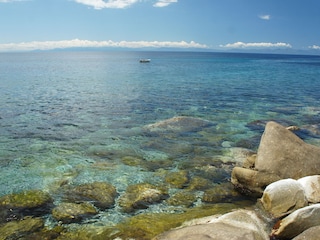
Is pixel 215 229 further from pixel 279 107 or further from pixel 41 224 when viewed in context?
pixel 279 107

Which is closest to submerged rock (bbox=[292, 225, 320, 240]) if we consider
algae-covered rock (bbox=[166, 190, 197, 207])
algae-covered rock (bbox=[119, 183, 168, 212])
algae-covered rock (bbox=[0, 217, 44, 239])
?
algae-covered rock (bbox=[166, 190, 197, 207])

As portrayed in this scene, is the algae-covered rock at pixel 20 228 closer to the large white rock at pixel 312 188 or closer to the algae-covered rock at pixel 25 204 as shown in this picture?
the algae-covered rock at pixel 25 204

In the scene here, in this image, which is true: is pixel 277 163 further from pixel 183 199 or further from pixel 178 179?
pixel 178 179

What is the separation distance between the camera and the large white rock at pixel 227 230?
825 cm

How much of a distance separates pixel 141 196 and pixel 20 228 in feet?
15.8

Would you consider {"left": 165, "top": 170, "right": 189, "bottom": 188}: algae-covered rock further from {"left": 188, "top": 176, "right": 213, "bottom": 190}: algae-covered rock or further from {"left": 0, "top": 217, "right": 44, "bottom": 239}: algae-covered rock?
{"left": 0, "top": 217, "right": 44, "bottom": 239}: algae-covered rock

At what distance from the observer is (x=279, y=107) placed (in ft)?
111

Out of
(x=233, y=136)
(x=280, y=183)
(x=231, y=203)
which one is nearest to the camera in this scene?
(x=280, y=183)

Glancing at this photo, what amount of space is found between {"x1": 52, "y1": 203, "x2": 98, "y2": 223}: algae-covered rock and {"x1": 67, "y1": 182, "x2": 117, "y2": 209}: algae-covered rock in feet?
1.57

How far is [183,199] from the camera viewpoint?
13.0 meters

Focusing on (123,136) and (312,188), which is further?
(123,136)

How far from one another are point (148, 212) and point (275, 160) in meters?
6.26

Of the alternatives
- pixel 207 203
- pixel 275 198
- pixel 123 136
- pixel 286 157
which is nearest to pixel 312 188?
pixel 275 198

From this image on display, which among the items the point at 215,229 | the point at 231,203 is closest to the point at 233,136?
the point at 231,203
